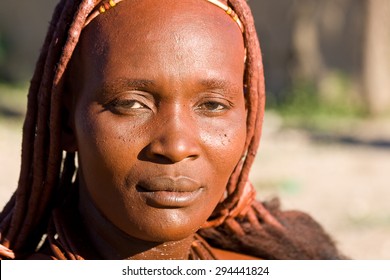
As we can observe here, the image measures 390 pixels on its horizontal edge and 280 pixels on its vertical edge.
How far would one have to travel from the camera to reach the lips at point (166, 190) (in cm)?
238

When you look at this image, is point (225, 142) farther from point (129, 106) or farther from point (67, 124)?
point (67, 124)

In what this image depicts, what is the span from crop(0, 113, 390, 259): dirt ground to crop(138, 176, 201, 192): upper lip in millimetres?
3215

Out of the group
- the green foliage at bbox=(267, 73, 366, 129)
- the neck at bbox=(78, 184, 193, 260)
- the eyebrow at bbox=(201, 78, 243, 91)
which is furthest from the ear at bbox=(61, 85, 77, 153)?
the green foliage at bbox=(267, 73, 366, 129)

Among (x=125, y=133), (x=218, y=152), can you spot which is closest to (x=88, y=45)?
(x=125, y=133)

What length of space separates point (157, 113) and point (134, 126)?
75mm

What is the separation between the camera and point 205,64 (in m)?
2.44

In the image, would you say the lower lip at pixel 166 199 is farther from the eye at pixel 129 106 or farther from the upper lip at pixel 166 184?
the eye at pixel 129 106

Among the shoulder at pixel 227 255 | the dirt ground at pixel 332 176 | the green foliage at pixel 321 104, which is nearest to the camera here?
the shoulder at pixel 227 255

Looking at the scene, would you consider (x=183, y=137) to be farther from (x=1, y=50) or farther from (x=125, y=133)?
(x=1, y=50)

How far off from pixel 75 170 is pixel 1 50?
1222 cm

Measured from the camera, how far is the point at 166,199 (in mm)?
2395

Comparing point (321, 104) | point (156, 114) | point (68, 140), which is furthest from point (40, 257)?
point (321, 104)

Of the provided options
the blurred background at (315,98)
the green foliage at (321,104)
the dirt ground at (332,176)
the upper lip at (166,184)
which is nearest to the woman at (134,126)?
the upper lip at (166,184)
